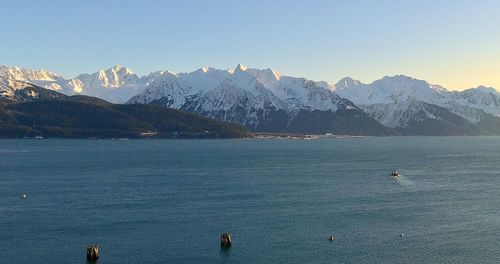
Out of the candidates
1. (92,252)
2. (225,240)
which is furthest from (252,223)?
(92,252)

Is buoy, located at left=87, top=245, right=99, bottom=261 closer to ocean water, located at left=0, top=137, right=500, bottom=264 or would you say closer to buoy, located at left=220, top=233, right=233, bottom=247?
ocean water, located at left=0, top=137, right=500, bottom=264

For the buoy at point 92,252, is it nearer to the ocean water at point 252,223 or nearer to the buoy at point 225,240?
the ocean water at point 252,223

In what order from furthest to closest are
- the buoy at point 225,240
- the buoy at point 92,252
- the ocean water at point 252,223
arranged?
the buoy at point 225,240
the ocean water at point 252,223
the buoy at point 92,252

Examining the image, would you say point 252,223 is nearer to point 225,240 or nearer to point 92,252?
point 225,240

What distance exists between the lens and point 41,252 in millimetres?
106812

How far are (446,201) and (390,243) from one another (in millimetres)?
50160

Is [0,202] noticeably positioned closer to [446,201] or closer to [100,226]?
[100,226]

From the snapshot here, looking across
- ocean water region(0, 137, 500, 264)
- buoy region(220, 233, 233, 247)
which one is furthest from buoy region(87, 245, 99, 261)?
buoy region(220, 233, 233, 247)

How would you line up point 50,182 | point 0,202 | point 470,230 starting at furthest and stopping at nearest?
point 50,182, point 0,202, point 470,230

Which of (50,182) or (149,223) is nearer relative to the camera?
(149,223)

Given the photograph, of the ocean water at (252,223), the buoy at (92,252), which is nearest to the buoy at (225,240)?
the ocean water at (252,223)

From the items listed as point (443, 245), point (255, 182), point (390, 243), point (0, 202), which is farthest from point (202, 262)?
point (255, 182)

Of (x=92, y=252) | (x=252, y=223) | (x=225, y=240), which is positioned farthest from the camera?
(x=252, y=223)

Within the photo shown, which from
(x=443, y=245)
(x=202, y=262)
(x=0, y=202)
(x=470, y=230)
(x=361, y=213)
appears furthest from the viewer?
(x=0, y=202)
